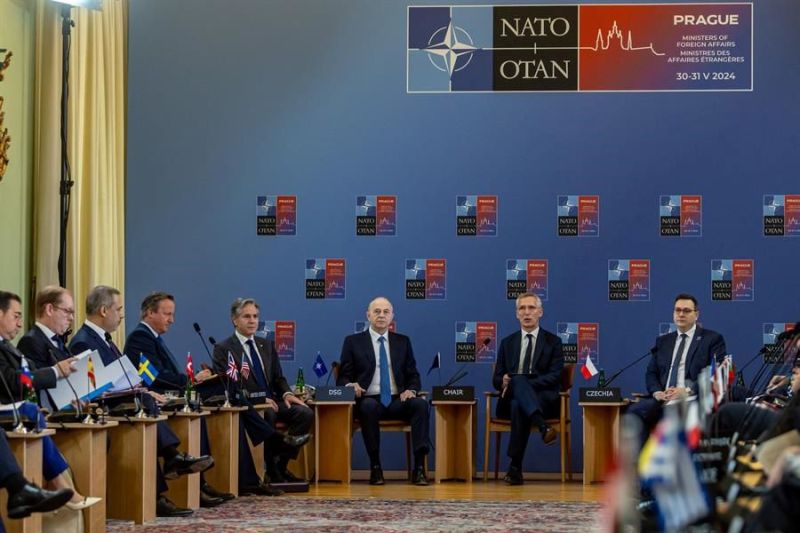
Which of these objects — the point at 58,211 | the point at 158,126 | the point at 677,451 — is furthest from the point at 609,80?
the point at 677,451

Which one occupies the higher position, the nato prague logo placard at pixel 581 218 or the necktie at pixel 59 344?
the nato prague logo placard at pixel 581 218

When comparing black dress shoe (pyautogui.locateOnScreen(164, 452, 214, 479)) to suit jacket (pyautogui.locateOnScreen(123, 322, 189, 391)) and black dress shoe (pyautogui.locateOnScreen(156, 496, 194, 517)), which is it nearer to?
black dress shoe (pyautogui.locateOnScreen(156, 496, 194, 517))

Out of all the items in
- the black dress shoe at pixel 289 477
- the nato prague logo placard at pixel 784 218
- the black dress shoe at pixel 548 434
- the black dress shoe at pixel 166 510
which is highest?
the nato prague logo placard at pixel 784 218

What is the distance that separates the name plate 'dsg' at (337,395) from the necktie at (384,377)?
32 cm

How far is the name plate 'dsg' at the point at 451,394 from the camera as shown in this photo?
9961mm

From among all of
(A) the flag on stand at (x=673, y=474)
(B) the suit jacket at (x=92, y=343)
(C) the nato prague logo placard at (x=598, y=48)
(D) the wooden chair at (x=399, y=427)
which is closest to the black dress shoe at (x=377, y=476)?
(D) the wooden chair at (x=399, y=427)

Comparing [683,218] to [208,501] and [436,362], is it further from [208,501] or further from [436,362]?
[208,501]

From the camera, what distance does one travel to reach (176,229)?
10.9 metres

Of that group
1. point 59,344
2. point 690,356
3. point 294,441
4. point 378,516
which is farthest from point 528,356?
point 59,344

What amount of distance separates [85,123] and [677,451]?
8.15 meters

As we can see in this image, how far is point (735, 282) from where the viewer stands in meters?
10.4

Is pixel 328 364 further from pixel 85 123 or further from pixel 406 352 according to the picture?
pixel 85 123

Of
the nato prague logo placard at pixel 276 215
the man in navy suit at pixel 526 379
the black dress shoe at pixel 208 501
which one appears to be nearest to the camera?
the black dress shoe at pixel 208 501

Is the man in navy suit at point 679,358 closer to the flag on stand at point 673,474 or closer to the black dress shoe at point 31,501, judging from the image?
the black dress shoe at point 31,501
